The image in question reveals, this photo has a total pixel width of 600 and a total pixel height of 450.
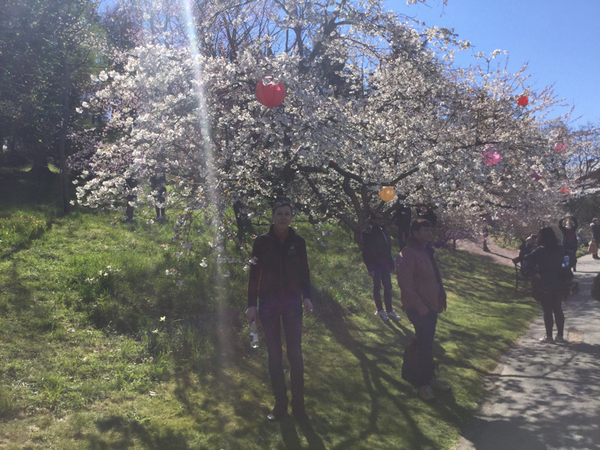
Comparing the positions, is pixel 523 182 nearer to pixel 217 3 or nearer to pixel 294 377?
pixel 217 3

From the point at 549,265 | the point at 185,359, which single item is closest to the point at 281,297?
the point at 185,359

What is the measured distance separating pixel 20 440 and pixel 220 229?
363 cm

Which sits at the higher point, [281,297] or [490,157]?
[490,157]

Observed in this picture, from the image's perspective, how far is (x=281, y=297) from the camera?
4.00 m

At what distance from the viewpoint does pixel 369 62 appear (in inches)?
401

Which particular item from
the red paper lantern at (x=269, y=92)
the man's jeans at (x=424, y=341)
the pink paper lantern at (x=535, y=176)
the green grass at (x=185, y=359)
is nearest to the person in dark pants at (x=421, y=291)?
the man's jeans at (x=424, y=341)

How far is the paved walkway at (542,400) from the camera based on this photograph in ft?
12.3

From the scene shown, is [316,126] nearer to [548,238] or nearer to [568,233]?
[548,238]

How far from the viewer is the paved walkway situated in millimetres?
3760

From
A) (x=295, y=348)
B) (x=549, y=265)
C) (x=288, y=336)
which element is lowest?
(x=295, y=348)

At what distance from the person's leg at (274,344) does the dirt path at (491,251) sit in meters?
18.4

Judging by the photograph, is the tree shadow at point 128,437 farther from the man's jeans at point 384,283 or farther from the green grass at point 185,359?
the man's jeans at point 384,283

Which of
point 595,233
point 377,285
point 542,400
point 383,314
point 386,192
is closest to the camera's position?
point 542,400

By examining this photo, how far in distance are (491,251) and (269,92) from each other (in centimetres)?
2097
